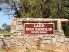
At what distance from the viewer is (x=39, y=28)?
50.8 feet

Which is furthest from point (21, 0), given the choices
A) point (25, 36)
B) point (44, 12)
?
point (25, 36)

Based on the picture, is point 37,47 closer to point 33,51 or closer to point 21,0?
point 33,51

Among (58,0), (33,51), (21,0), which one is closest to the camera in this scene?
(33,51)

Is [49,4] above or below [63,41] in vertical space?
above

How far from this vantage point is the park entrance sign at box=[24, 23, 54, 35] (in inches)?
609

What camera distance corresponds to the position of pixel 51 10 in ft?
80.1

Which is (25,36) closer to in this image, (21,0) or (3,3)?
(21,0)

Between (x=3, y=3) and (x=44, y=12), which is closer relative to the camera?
(x=44, y=12)

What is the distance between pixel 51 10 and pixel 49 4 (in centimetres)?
63

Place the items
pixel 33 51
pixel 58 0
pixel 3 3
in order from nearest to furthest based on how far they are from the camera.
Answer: pixel 33 51 < pixel 58 0 < pixel 3 3

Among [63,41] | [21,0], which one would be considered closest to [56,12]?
[21,0]

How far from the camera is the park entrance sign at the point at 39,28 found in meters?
15.5

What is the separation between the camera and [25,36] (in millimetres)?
15555

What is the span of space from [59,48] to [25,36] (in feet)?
7.17
